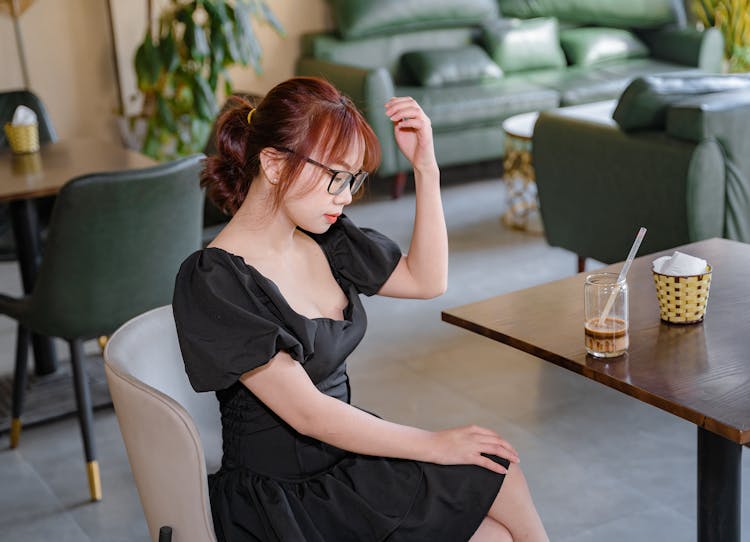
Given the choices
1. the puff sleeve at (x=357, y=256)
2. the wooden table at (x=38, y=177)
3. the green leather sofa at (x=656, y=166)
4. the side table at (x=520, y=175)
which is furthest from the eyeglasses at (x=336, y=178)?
the side table at (x=520, y=175)

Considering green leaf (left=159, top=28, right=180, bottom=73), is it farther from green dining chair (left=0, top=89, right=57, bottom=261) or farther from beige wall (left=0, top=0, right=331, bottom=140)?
green dining chair (left=0, top=89, right=57, bottom=261)

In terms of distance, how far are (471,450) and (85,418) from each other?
1.52 m

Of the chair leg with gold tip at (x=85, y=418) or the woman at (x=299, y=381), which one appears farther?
the chair leg with gold tip at (x=85, y=418)

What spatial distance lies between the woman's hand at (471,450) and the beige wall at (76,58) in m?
4.44

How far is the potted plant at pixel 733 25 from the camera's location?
6.43 m

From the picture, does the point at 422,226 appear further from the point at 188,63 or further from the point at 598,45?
the point at 598,45

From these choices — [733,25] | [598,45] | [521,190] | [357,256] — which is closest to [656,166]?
[521,190]

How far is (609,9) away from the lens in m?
6.56

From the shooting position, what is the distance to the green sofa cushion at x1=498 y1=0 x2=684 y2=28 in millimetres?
6539

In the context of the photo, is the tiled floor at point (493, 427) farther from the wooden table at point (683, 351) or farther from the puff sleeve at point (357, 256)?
the puff sleeve at point (357, 256)

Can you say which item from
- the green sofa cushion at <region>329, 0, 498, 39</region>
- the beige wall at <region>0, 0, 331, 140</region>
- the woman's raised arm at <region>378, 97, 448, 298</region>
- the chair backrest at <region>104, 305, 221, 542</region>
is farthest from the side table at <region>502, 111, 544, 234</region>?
the chair backrest at <region>104, 305, 221, 542</region>

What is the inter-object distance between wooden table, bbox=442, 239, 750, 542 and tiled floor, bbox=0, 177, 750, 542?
2.25 feet

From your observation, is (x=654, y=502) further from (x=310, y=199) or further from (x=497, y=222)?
(x=497, y=222)

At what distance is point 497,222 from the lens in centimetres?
514
